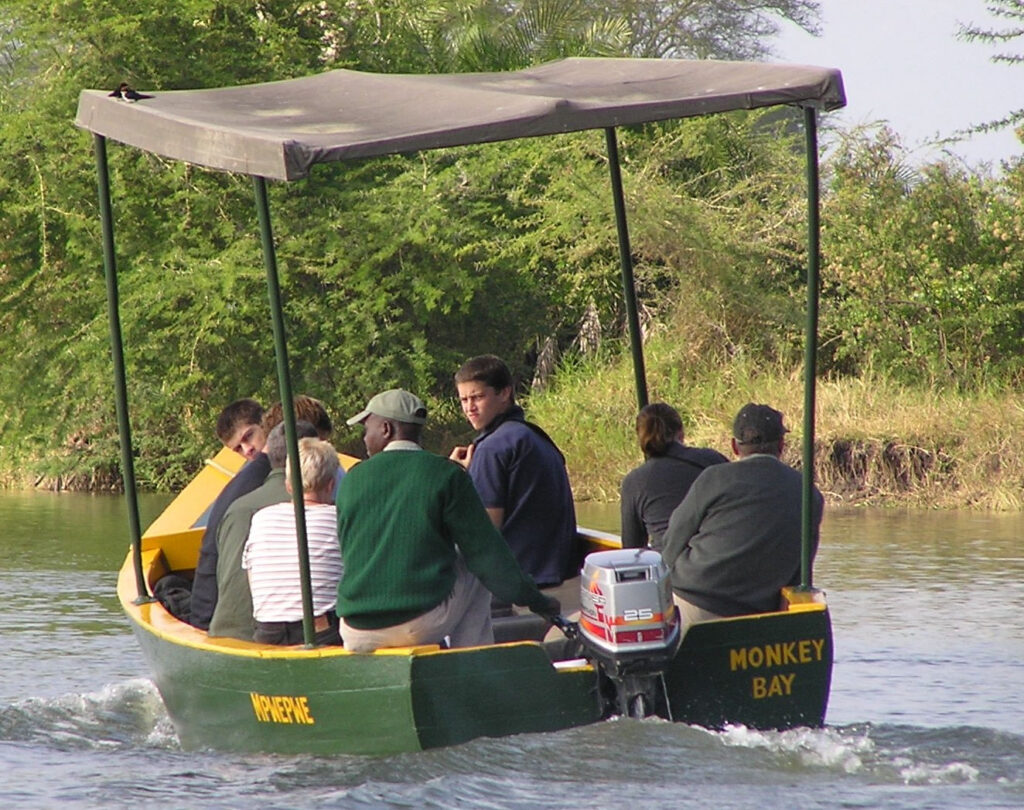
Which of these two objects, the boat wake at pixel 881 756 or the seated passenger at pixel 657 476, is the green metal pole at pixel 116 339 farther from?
the boat wake at pixel 881 756

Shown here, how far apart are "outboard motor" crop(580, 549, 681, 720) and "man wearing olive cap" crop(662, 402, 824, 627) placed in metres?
0.41

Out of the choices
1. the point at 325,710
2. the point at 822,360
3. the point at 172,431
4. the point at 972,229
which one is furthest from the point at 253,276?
the point at 325,710

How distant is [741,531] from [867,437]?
1149 cm

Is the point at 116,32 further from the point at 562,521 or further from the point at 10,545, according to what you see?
the point at 562,521

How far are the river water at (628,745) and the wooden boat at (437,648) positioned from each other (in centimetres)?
11

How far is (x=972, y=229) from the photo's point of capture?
67.2ft

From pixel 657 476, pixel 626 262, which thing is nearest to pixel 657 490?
pixel 657 476

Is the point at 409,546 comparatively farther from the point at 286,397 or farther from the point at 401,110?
the point at 401,110

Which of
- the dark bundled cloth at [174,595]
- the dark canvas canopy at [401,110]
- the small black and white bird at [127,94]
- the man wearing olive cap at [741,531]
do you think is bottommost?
the dark bundled cloth at [174,595]

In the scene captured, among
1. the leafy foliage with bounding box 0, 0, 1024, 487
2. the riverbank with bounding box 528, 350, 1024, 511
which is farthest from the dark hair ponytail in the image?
the leafy foliage with bounding box 0, 0, 1024, 487

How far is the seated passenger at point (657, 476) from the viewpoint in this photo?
7250mm

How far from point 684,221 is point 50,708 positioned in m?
14.2

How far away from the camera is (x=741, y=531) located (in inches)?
265

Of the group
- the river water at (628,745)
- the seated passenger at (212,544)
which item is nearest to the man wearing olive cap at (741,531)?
the river water at (628,745)
